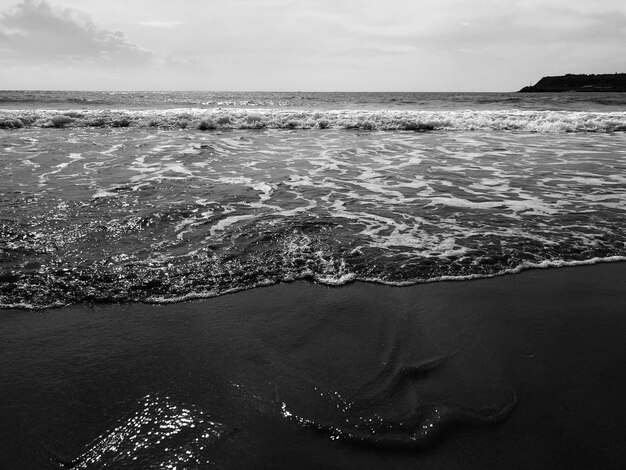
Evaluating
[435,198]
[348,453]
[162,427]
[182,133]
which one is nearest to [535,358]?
[348,453]

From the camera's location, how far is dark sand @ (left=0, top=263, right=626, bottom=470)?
7.16ft

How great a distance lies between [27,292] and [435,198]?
19.2 ft

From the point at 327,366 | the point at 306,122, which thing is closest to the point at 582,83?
the point at 306,122

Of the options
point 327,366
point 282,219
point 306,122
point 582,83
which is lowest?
point 327,366

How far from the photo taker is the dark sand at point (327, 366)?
218 cm

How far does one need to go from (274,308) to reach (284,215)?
260 cm

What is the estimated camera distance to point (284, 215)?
5953 mm

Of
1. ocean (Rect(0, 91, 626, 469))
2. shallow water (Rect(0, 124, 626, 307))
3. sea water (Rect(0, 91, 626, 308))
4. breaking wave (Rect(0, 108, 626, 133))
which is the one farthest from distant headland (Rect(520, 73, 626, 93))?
ocean (Rect(0, 91, 626, 469))

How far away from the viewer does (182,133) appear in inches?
679

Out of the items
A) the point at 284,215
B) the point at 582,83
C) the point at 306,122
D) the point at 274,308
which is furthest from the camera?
the point at 582,83

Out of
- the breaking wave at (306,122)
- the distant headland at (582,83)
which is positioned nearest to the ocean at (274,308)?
the breaking wave at (306,122)

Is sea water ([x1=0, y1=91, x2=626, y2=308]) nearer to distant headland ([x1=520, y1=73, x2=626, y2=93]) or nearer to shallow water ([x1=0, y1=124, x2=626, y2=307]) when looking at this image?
shallow water ([x1=0, y1=124, x2=626, y2=307])

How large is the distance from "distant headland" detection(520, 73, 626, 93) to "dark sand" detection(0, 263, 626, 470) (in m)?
101

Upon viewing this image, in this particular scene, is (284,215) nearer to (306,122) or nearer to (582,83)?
(306,122)
